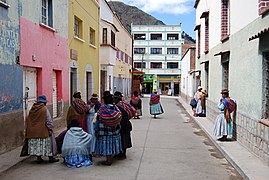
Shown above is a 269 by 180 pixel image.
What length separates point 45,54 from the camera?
11477 millimetres

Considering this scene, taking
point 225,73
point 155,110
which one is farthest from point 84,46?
point 225,73

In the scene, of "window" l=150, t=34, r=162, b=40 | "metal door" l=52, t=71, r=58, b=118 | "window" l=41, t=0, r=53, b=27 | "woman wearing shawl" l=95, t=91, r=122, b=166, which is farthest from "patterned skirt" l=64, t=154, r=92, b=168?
"window" l=150, t=34, r=162, b=40

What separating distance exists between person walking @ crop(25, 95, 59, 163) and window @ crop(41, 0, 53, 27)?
196 inches

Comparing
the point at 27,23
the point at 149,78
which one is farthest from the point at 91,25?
the point at 149,78

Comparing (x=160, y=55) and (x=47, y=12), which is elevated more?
(x=160, y=55)

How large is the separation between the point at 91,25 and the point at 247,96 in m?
10.7

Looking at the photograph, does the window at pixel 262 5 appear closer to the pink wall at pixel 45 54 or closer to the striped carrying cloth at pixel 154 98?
the pink wall at pixel 45 54

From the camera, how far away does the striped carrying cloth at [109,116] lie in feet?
24.7

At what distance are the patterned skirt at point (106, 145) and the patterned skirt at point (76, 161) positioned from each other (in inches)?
13.4

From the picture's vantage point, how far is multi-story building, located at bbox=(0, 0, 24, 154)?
8.31m

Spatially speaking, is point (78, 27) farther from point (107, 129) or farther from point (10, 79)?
point (107, 129)

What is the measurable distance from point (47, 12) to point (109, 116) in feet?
19.7

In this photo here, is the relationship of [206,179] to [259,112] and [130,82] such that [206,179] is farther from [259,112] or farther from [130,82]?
[130,82]

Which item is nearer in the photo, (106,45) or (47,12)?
(47,12)
